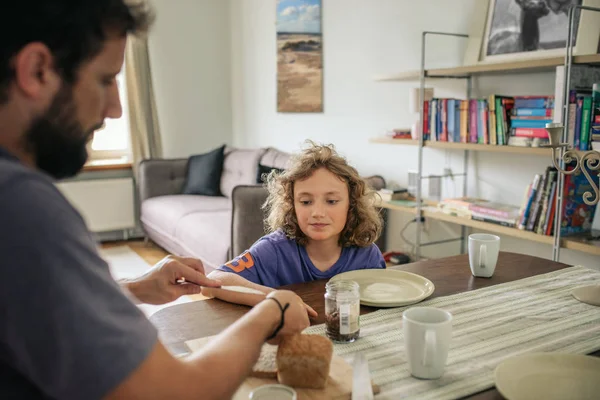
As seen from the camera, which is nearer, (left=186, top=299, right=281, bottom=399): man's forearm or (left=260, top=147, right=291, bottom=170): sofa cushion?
Result: (left=186, top=299, right=281, bottom=399): man's forearm

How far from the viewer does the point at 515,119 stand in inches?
108

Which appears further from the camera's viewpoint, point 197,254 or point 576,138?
point 197,254

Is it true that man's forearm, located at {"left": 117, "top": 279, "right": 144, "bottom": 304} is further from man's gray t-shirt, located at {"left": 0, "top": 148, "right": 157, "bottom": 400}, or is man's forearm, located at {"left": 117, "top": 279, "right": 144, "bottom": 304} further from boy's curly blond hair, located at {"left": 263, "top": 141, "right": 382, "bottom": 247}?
boy's curly blond hair, located at {"left": 263, "top": 141, "right": 382, "bottom": 247}

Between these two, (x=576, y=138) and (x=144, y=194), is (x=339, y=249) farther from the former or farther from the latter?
(x=144, y=194)

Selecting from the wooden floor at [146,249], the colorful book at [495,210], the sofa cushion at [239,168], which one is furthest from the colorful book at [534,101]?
the wooden floor at [146,249]

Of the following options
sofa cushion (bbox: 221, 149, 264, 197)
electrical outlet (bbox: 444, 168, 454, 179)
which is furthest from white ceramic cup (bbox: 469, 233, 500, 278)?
sofa cushion (bbox: 221, 149, 264, 197)

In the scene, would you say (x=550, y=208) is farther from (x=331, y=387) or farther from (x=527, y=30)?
(x=331, y=387)

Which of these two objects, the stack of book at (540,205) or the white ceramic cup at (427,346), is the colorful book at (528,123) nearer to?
the stack of book at (540,205)

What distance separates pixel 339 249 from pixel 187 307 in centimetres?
55

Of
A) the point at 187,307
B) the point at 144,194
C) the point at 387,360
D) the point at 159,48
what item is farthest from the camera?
the point at 159,48

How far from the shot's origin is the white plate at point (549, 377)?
2.83 ft

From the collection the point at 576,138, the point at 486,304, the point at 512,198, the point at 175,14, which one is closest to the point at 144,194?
the point at 175,14

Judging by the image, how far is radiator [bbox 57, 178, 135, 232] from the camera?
5062 millimetres

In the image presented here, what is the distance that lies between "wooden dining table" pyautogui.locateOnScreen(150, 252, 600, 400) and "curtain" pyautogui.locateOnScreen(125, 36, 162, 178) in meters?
4.05
